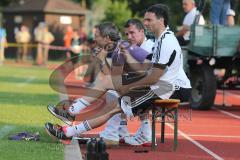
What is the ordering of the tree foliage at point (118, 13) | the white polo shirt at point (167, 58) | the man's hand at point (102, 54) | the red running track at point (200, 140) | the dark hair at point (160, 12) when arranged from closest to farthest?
the red running track at point (200, 140) < the white polo shirt at point (167, 58) < the dark hair at point (160, 12) < the man's hand at point (102, 54) < the tree foliage at point (118, 13)

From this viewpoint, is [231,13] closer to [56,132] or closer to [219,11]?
[219,11]

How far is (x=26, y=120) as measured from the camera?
12.9 meters

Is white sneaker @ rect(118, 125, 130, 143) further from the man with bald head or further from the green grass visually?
the man with bald head

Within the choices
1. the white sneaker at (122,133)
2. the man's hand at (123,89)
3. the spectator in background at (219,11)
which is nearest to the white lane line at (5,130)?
the white sneaker at (122,133)

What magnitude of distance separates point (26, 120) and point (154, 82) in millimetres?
3512

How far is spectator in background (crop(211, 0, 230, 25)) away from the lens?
16.9 meters

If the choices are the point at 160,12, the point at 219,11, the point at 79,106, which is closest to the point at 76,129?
the point at 79,106

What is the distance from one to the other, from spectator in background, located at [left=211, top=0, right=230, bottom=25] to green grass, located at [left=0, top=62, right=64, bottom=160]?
13.2 feet

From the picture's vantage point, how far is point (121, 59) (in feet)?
35.7

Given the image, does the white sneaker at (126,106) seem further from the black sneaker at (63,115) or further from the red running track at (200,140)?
the black sneaker at (63,115)

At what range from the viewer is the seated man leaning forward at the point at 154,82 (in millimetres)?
9969

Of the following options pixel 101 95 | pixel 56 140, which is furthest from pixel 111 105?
pixel 56 140

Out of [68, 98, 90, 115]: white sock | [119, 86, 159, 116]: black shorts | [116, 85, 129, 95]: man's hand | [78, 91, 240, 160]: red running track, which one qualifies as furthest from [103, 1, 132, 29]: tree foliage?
[119, 86, 159, 116]: black shorts

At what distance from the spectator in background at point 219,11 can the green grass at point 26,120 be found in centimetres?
403
